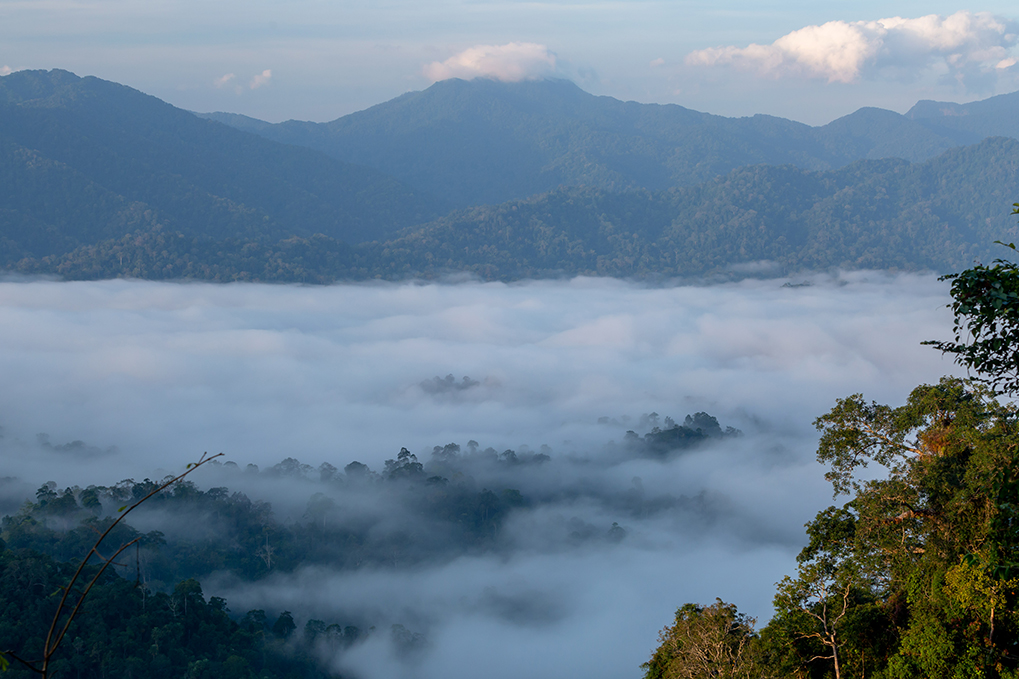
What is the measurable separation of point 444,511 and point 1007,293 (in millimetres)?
81490

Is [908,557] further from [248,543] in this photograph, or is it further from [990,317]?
[248,543]

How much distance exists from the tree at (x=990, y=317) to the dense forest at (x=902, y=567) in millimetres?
34

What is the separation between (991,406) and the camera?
16.5 meters

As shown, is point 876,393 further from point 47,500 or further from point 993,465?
point 993,465

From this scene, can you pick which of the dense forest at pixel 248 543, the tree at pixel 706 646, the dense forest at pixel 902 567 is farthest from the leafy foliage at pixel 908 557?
the dense forest at pixel 248 543

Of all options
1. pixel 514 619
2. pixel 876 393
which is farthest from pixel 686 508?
pixel 876 393

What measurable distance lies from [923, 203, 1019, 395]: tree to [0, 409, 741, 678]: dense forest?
33940mm

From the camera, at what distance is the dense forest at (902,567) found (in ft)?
41.4

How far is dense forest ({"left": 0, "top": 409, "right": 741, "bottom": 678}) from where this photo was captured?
138 ft

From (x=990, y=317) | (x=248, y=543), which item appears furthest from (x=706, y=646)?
(x=248, y=543)

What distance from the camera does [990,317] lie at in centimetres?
880

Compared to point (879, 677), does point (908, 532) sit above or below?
above

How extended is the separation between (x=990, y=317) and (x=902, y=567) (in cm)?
823

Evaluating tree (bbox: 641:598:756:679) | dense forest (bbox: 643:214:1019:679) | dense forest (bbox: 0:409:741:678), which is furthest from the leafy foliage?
dense forest (bbox: 0:409:741:678)
